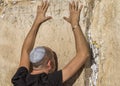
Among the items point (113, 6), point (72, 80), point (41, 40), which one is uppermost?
point (113, 6)

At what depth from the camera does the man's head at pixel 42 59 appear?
3.53 meters

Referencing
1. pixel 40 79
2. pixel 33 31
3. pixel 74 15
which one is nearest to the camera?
pixel 40 79

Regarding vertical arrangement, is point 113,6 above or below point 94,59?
above

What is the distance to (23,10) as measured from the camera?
391 cm

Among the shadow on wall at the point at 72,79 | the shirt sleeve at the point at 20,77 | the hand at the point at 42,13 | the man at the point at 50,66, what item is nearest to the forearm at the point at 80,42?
the man at the point at 50,66

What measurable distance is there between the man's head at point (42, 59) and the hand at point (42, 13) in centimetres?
29

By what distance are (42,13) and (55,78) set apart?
0.60 m

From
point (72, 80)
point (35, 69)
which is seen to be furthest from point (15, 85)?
point (72, 80)

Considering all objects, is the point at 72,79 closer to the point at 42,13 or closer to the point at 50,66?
the point at 50,66

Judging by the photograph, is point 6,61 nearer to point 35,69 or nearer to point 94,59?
point 35,69

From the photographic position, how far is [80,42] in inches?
140

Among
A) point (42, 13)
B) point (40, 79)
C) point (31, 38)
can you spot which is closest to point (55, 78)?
point (40, 79)

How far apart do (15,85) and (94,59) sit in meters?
0.63

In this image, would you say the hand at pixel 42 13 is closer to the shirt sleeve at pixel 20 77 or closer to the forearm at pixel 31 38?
the forearm at pixel 31 38
